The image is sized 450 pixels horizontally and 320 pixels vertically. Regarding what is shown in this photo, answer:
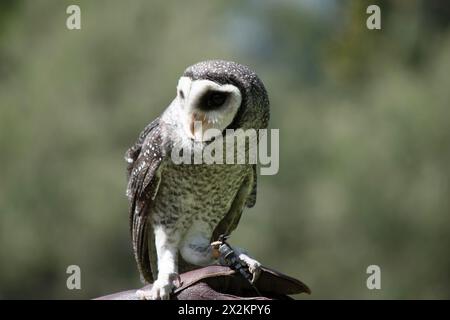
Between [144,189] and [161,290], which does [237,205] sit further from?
[161,290]

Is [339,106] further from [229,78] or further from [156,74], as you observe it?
[229,78]

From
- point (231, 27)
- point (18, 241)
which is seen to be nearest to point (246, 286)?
point (18, 241)

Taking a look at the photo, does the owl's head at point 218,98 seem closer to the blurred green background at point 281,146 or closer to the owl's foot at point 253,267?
the owl's foot at point 253,267

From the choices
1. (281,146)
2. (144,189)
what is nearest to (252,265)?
(144,189)

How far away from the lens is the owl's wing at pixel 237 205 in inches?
154

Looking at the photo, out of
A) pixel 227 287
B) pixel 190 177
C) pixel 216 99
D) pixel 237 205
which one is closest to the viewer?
pixel 227 287

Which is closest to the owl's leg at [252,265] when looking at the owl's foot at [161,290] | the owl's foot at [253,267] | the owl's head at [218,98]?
the owl's foot at [253,267]

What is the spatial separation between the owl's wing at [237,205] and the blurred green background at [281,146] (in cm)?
911

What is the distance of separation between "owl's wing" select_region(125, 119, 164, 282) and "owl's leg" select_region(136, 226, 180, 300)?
81mm

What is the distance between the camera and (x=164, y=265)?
3549 millimetres

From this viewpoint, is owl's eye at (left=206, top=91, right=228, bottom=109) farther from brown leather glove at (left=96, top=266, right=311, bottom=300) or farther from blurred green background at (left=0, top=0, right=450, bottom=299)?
blurred green background at (left=0, top=0, right=450, bottom=299)

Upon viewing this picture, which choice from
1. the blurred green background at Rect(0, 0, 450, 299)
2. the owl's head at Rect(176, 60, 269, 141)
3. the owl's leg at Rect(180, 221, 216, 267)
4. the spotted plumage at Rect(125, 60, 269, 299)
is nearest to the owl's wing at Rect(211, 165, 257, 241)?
the spotted plumage at Rect(125, 60, 269, 299)

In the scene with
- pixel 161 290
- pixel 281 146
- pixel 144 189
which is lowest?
pixel 281 146

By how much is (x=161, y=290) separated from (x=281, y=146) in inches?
457
